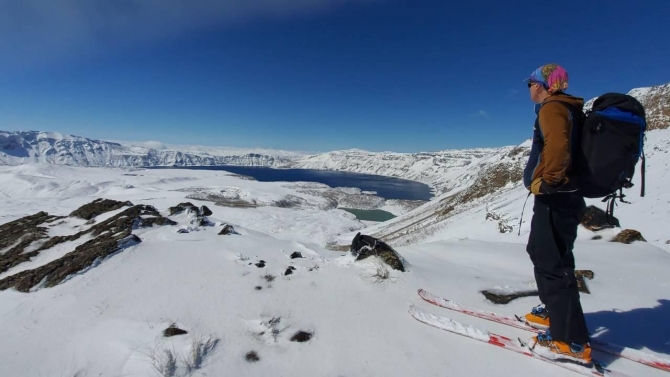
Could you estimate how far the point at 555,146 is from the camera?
3551 mm

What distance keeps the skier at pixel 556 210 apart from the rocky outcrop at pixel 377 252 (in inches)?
121

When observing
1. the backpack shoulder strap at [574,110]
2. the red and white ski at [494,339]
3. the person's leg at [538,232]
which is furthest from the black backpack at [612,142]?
the red and white ski at [494,339]

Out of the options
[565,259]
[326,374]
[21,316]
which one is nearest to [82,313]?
[21,316]

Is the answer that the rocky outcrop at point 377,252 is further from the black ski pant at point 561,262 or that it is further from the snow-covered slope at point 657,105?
the snow-covered slope at point 657,105

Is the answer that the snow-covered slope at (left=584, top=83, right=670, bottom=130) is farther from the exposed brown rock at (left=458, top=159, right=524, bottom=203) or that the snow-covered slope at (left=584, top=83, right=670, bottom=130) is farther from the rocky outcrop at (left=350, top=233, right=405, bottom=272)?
the rocky outcrop at (left=350, top=233, right=405, bottom=272)

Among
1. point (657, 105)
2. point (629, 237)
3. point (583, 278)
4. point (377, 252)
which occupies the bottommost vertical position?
point (583, 278)

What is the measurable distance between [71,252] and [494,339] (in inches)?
480

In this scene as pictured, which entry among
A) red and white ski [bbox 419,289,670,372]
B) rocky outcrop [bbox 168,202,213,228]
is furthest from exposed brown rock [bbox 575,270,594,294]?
rocky outcrop [bbox 168,202,213,228]

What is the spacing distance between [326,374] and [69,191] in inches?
5807

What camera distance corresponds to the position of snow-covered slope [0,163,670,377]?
13.5 ft

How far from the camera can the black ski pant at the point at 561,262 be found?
12.6 ft

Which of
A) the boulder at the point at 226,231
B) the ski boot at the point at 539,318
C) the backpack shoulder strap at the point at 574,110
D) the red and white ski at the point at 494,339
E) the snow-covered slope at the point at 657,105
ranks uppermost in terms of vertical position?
the snow-covered slope at the point at 657,105

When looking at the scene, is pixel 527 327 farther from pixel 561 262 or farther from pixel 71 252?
pixel 71 252

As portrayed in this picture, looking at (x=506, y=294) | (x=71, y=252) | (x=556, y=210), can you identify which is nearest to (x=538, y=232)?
(x=556, y=210)
